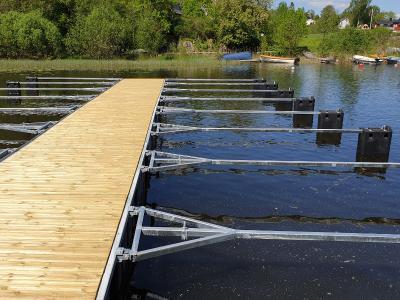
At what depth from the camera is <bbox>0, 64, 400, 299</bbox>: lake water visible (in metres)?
8.75

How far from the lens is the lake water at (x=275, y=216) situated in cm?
875

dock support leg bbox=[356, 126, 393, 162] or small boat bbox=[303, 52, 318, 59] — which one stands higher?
small boat bbox=[303, 52, 318, 59]

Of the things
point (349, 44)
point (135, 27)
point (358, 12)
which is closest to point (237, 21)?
point (135, 27)

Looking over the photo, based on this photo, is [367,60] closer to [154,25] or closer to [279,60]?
[279,60]

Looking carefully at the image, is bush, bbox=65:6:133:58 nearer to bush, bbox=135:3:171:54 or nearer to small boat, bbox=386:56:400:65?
bush, bbox=135:3:171:54

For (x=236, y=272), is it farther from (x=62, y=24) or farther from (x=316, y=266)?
(x=62, y=24)

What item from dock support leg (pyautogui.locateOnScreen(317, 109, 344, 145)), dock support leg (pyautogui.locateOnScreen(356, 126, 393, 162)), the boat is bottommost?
dock support leg (pyautogui.locateOnScreen(356, 126, 393, 162))

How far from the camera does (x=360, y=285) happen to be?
8.83 m

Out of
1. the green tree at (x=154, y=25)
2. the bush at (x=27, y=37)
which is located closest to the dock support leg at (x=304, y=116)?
the bush at (x=27, y=37)

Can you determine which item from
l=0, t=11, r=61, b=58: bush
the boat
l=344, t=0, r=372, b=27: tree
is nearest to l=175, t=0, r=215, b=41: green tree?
the boat

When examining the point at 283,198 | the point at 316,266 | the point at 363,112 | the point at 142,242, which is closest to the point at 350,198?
the point at 283,198

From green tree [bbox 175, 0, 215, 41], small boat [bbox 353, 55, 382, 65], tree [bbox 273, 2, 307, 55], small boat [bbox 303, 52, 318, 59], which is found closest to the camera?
small boat [bbox 353, 55, 382, 65]

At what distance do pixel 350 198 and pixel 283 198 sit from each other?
2.23 metres

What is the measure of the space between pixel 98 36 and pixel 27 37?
388 inches
